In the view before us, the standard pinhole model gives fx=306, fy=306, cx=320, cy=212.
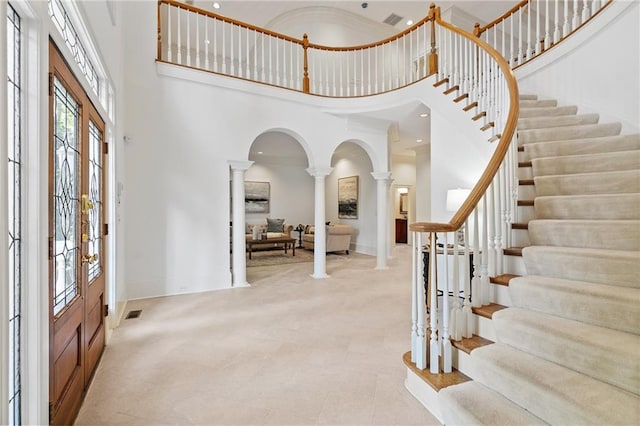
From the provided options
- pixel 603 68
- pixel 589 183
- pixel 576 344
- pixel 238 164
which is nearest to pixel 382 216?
pixel 238 164

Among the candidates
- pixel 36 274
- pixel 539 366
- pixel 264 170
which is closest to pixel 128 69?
pixel 36 274

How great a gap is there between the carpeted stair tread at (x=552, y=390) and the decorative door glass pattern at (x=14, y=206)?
84.1 inches

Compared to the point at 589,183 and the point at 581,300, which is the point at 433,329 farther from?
the point at 589,183

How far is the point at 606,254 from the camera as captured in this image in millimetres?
1736

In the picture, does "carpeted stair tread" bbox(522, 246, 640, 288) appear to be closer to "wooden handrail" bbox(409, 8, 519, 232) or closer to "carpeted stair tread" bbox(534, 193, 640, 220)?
"carpeted stair tread" bbox(534, 193, 640, 220)

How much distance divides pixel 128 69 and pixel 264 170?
19.5ft

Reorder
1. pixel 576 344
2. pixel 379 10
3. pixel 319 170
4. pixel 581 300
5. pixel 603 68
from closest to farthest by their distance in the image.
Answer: pixel 576 344
pixel 581 300
pixel 603 68
pixel 319 170
pixel 379 10

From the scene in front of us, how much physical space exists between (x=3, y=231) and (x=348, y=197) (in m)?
8.60

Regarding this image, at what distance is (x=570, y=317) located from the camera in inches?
65.3

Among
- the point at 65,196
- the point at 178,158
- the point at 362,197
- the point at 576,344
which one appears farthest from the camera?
the point at 362,197

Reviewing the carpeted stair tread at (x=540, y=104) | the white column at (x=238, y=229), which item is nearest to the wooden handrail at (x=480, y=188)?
the carpeted stair tread at (x=540, y=104)

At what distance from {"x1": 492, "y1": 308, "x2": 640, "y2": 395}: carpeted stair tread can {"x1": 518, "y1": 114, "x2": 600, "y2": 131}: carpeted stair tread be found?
8.02 ft

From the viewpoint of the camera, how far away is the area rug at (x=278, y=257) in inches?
269

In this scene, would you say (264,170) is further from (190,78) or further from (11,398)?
(11,398)
